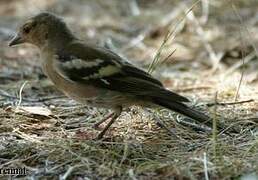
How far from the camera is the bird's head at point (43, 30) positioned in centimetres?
534

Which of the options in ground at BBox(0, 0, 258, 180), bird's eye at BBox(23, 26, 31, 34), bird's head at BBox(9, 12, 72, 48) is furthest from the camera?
bird's eye at BBox(23, 26, 31, 34)

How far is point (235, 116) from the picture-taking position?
5.46 meters

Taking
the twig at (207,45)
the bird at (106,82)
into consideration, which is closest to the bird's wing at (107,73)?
the bird at (106,82)

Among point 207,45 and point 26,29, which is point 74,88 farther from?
point 207,45

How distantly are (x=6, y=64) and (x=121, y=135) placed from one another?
296 cm

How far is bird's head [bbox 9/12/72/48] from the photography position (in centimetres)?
534

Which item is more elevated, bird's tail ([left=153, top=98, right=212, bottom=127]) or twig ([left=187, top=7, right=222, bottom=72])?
twig ([left=187, top=7, right=222, bottom=72])

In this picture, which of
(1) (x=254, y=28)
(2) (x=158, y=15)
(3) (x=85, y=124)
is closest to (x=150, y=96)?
(3) (x=85, y=124)

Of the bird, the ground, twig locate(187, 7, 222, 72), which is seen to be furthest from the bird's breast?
twig locate(187, 7, 222, 72)

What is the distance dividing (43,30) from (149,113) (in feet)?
3.79

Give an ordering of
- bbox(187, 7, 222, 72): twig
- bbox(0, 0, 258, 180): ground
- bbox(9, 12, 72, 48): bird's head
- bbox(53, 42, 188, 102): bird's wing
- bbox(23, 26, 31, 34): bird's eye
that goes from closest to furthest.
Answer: bbox(0, 0, 258, 180): ground → bbox(53, 42, 188, 102): bird's wing → bbox(9, 12, 72, 48): bird's head → bbox(23, 26, 31, 34): bird's eye → bbox(187, 7, 222, 72): twig

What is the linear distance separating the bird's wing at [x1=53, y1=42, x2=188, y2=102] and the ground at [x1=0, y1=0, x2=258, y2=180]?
0.39 metres

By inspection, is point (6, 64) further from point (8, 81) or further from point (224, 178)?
point (224, 178)

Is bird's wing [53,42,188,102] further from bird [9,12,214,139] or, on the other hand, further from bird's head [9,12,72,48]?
bird's head [9,12,72,48]
